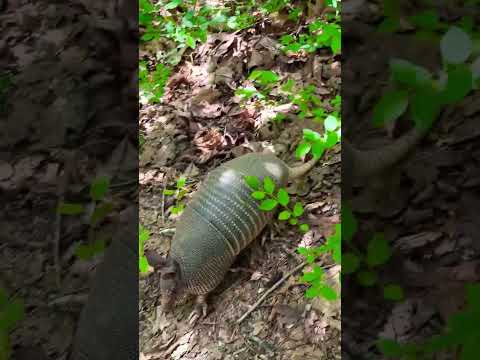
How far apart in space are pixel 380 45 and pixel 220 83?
1118 millimetres

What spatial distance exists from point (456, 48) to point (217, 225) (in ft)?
3.92

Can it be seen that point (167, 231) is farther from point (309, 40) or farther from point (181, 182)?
point (309, 40)

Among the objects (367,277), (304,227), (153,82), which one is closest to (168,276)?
(304,227)

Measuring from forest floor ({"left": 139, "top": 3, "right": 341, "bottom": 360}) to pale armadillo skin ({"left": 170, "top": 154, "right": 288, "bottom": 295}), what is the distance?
0.06 meters

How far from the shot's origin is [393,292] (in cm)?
75

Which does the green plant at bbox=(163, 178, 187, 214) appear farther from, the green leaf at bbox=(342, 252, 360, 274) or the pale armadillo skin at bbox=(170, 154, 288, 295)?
the green leaf at bbox=(342, 252, 360, 274)

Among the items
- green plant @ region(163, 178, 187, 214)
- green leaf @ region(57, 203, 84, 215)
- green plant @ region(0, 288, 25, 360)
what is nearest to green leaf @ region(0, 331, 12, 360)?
green plant @ region(0, 288, 25, 360)

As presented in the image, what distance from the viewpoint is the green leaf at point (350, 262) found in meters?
0.68

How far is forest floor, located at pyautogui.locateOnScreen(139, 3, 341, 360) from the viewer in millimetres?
1232

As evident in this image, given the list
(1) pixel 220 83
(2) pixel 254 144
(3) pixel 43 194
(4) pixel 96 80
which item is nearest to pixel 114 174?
(3) pixel 43 194

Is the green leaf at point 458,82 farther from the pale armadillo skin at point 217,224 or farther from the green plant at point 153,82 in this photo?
the green plant at point 153,82

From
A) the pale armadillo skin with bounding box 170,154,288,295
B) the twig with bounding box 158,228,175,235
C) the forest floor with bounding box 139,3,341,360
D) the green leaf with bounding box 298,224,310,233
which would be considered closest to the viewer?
the forest floor with bounding box 139,3,341,360

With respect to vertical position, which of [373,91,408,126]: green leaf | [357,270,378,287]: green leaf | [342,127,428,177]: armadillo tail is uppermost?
[373,91,408,126]: green leaf

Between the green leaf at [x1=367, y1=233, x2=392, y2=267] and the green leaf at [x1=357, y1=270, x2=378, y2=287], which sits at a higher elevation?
the green leaf at [x1=367, y1=233, x2=392, y2=267]
